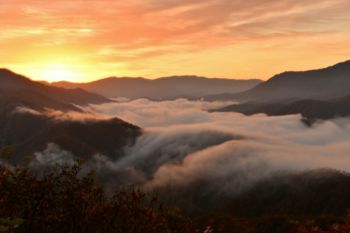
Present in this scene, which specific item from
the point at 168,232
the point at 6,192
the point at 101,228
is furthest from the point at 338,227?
the point at 6,192

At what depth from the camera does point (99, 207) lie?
24.9 m

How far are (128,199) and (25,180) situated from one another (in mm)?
5534

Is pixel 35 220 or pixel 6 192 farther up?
pixel 6 192

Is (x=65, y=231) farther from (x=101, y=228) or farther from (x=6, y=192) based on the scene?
(x=6, y=192)

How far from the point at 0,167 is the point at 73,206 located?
4.15 m


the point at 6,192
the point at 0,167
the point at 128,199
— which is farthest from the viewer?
the point at 128,199

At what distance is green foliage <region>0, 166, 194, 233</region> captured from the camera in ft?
74.6

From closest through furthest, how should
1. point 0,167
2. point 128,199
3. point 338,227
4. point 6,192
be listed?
point 6,192, point 0,167, point 128,199, point 338,227

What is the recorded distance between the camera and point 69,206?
23.7m

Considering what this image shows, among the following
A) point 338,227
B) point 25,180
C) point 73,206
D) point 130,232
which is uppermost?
point 25,180

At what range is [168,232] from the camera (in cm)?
2423

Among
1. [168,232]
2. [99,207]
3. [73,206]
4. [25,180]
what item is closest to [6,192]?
[25,180]

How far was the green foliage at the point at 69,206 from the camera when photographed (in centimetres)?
2275

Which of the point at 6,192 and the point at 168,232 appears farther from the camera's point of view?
the point at 168,232
